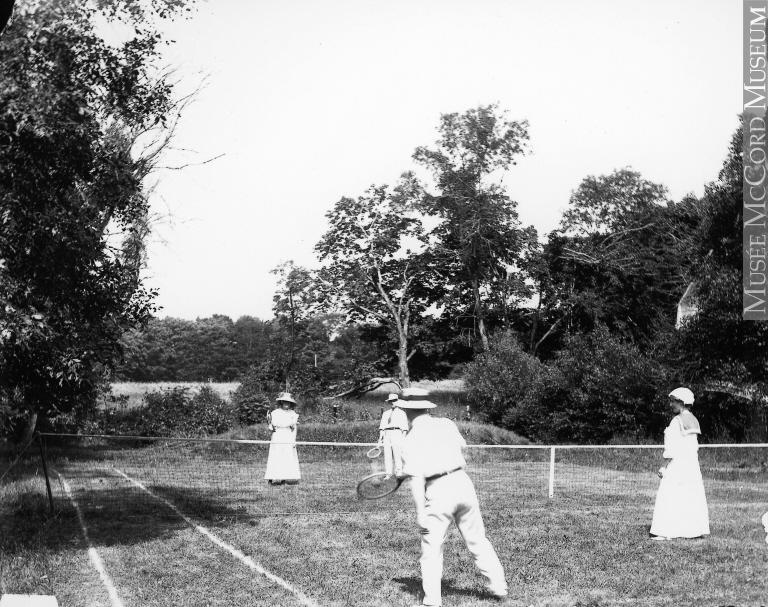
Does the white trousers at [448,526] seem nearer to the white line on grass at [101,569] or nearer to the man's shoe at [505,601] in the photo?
the man's shoe at [505,601]

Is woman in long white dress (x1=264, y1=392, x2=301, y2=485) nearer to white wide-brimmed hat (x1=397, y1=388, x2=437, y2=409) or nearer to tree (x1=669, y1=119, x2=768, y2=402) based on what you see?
white wide-brimmed hat (x1=397, y1=388, x2=437, y2=409)

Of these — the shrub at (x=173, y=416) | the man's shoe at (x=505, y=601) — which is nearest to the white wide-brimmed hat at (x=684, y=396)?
the man's shoe at (x=505, y=601)

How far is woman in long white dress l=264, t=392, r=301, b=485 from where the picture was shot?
Result: 2164 centimetres

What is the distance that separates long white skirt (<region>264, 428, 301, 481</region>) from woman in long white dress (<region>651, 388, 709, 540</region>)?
401 inches

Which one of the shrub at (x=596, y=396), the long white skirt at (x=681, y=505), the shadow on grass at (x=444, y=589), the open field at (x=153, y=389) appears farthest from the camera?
the open field at (x=153, y=389)

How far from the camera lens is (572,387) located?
3928cm

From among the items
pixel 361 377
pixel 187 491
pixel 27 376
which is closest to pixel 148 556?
pixel 27 376

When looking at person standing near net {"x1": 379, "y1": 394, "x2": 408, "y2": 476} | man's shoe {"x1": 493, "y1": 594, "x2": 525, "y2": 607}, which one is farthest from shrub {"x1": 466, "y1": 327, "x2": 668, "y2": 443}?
man's shoe {"x1": 493, "y1": 594, "x2": 525, "y2": 607}

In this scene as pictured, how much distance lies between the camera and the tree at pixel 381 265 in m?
47.3

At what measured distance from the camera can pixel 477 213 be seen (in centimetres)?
4847

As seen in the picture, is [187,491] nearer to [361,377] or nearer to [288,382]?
[288,382]

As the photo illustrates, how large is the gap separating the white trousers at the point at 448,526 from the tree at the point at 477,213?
39481mm

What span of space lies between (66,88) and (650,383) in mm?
30187

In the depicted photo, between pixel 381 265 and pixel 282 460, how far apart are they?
91.4 ft
